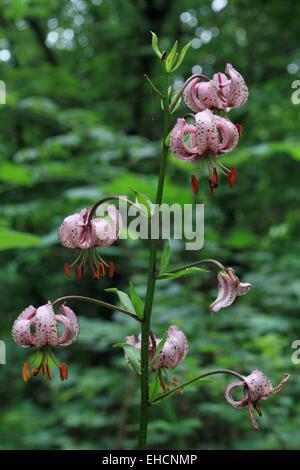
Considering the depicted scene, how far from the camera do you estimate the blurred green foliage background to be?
2.01 meters

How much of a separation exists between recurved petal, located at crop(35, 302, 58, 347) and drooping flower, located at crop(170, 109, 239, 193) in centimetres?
24

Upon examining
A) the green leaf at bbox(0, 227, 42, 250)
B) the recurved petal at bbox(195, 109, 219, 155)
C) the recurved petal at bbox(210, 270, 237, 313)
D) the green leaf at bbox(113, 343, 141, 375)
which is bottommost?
the green leaf at bbox(113, 343, 141, 375)

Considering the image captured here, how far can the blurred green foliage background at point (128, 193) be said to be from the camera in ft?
6.59

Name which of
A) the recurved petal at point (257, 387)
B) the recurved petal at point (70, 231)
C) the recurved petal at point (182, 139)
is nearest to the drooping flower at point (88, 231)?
the recurved petal at point (70, 231)

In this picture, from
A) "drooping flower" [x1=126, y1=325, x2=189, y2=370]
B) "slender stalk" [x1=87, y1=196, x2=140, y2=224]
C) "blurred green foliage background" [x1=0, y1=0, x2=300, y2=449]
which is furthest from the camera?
"blurred green foliage background" [x1=0, y1=0, x2=300, y2=449]

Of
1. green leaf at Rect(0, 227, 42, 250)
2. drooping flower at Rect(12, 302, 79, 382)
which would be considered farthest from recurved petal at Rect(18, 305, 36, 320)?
green leaf at Rect(0, 227, 42, 250)

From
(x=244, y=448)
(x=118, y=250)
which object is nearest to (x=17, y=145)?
(x=118, y=250)

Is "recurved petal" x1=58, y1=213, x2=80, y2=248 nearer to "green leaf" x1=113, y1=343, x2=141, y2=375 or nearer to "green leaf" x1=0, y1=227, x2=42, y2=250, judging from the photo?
"green leaf" x1=113, y1=343, x2=141, y2=375

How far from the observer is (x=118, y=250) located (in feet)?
7.20

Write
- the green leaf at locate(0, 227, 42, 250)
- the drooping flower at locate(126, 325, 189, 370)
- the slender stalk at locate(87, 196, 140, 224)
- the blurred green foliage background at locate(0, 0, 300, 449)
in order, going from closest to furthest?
1. the slender stalk at locate(87, 196, 140, 224)
2. the drooping flower at locate(126, 325, 189, 370)
3. the green leaf at locate(0, 227, 42, 250)
4. the blurred green foliage background at locate(0, 0, 300, 449)

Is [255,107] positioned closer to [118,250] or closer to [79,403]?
[118,250]

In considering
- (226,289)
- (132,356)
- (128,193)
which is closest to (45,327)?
(132,356)

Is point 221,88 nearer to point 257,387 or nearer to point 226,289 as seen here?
point 226,289

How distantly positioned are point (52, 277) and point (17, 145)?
32.6 inches
